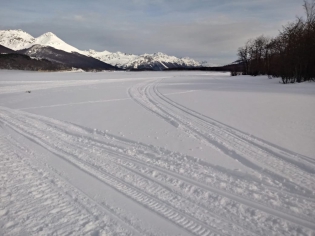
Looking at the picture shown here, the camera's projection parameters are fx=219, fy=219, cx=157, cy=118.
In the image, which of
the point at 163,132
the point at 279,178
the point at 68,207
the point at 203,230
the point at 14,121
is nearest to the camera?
the point at 203,230

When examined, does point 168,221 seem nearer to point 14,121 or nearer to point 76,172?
point 76,172

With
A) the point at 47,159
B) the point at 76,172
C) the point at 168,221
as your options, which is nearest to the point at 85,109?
the point at 47,159

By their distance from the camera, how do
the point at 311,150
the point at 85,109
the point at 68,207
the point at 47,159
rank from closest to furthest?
1. the point at 68,207
2. the point at 47,159
3. the point at 311,150
4. the point at 85,109

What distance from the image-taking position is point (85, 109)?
11906 mm

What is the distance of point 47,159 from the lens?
5.33m

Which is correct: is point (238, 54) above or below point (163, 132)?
above

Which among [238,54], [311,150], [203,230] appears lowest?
[203,230]

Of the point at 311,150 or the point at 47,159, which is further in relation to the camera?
the point at 311,150

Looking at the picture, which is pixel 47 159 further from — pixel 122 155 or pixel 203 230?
pixel 203 230

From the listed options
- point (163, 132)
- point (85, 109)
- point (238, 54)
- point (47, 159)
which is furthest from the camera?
point (238, 54)

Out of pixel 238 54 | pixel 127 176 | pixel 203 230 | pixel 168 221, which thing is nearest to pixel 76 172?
pixel 127 176

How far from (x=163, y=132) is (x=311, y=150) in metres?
4.26

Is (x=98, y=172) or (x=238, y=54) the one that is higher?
(x=238, y=54)

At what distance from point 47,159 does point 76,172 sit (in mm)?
1155
